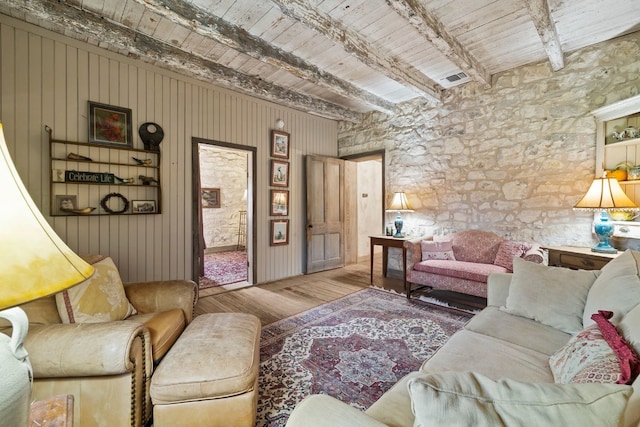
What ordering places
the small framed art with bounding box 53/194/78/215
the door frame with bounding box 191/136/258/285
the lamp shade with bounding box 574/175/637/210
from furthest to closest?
1. the door frame with bounding box 191/136/258/285
2. the small framed art with bounding box 53/194/78/215
3. the lamp shade with bounding box 574/175/637/210

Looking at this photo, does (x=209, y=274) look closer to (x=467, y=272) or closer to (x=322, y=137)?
(x=322, y=137)

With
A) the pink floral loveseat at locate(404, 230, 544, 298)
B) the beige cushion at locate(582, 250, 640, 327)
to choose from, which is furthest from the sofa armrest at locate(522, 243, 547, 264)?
the beige cushion at locate(582, 250, 640, 327)

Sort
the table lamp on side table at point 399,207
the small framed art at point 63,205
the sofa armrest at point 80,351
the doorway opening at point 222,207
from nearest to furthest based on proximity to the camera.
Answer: the sofa armrest at point 80,351
the small framed art at point 63,205
the table lamp on side table at point 399,207
the doorway opening at point 222,207

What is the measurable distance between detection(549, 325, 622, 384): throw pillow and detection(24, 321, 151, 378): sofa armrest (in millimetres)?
1831

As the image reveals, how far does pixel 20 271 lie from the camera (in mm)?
549

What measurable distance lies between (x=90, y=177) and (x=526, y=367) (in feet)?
12.8

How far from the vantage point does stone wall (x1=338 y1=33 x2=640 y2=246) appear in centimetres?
301

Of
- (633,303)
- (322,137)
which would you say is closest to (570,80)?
(633,303)

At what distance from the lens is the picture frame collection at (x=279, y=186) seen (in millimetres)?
4480

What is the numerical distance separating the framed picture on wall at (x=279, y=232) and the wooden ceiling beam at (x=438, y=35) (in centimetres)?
313

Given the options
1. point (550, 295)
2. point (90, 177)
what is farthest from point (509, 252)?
point (90, 177)

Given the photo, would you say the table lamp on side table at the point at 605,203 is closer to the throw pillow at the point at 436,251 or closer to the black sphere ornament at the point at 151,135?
the throw pillow at the point at 436,251

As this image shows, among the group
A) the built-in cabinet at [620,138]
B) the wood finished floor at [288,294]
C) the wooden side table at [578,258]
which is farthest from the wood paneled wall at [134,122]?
the built-in cabinet at [620,138]

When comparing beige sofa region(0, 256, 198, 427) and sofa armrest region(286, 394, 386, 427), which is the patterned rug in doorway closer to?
beige sofa region(0, 256, 198, 427)
